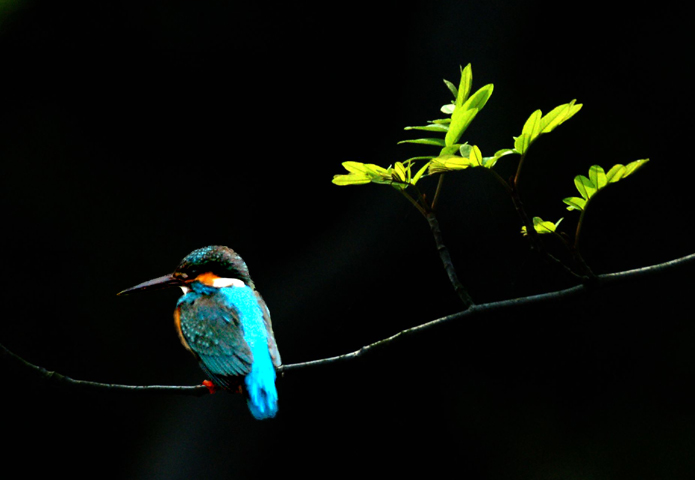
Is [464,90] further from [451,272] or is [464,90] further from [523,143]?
[451,272]

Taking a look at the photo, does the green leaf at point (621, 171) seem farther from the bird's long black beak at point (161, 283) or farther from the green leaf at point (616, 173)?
the bird's long black beak at point (161, 283)

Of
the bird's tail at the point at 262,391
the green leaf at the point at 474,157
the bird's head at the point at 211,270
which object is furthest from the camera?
the bird's head at the point at 211,270

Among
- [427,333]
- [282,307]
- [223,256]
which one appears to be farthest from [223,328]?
[282,307]

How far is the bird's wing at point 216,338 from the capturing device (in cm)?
84

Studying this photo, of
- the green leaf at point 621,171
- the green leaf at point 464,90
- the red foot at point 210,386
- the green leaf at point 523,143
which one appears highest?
the green leaf at point 464,90

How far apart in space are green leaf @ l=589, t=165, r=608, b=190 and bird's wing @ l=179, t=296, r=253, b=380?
438mm

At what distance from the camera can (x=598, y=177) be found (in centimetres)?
69

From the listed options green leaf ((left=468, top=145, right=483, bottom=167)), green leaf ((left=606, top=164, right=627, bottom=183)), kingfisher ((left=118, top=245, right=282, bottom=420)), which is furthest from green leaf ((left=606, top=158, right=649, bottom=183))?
kingfisher ((left=118, top=245, right=282, bottom=420))

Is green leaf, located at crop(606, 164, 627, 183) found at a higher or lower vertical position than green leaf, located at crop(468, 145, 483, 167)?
lower

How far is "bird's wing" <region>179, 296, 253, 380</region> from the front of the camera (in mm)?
840

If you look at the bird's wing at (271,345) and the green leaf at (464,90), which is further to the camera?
the bird's wing at (271,345)

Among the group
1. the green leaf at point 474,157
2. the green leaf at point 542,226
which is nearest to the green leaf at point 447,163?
the green leaf at point 474,157

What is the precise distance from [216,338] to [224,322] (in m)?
0.03

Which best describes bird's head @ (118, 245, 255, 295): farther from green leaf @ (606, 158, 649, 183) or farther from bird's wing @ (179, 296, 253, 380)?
green leaf @ (606, 158, 649, 183)
